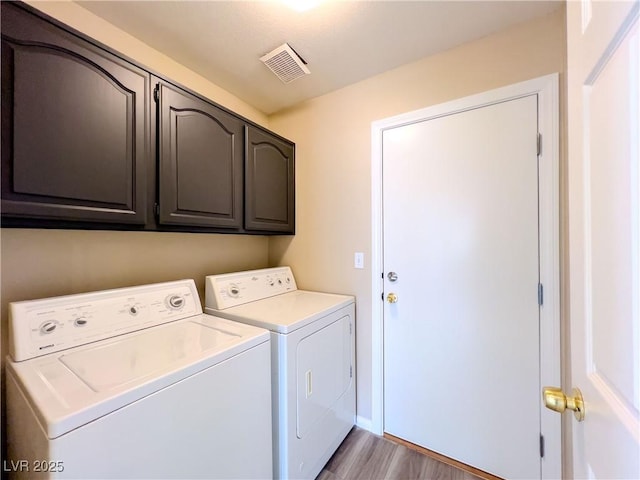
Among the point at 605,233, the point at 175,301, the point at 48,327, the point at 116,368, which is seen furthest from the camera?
the point at 175,301

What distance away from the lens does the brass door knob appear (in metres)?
0.56

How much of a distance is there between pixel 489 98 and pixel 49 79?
6.66 ft

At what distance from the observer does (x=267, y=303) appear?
1719 mm

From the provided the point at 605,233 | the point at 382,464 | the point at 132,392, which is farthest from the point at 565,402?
the point at 382,464

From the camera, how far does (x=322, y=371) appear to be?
1494 millimetres

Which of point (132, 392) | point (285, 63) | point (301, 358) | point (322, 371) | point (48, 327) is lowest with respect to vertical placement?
point (322, 371)

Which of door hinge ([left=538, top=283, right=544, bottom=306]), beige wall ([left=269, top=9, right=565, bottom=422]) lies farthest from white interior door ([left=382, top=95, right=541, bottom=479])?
beige wall ([left=269, top=9, right=565, bottom=422])

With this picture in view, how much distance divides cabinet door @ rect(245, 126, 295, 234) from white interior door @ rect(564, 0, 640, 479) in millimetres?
1572

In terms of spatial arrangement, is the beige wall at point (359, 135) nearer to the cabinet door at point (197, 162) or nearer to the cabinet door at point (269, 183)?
the cabinet door at point (269, 183)

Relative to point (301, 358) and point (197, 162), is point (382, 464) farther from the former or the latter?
point (197, 162)

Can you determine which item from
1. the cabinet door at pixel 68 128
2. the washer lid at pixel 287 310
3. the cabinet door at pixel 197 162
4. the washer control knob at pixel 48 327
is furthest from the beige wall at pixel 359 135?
the washer control knob at pixel 48 327

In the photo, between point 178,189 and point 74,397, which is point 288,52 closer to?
point 178,189

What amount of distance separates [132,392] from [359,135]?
188 cm

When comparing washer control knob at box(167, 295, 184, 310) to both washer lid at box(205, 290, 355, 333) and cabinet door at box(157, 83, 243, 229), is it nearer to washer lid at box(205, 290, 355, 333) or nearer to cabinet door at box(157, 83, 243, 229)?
washer lid at box(205, 290, 355, 333)
